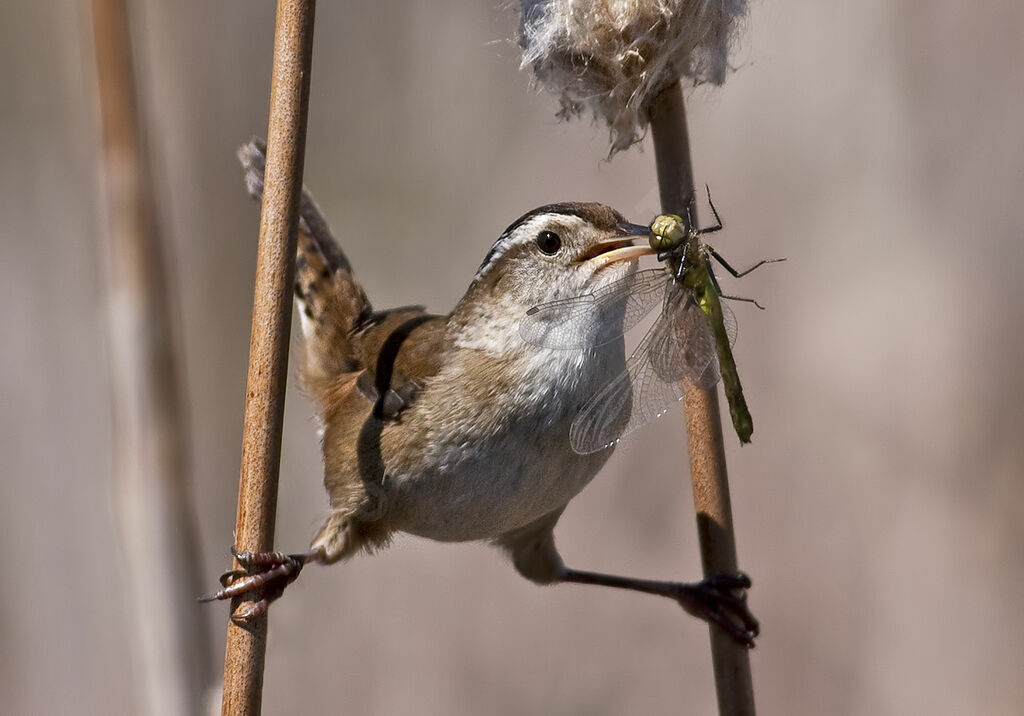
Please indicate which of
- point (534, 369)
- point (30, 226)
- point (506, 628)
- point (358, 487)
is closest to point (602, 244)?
point (534, 369)

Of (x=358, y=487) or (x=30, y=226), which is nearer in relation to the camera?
(x=358, y=487)

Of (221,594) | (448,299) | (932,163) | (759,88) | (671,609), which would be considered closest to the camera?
(221,594)

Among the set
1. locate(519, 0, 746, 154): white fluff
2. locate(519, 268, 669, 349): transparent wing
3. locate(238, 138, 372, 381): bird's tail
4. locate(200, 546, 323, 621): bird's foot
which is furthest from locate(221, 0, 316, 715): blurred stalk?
locate(238, 138, 372, 381): bird's tail

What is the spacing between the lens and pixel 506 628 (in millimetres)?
3822

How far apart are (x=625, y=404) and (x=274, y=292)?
34.0 inches

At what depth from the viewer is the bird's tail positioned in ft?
10.3

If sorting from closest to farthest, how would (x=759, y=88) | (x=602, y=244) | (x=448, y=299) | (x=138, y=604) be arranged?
1. (x=602, y=244)
2. (x=138, y=604)
3. (x=759, y=88)
4. (x=448, y=299)

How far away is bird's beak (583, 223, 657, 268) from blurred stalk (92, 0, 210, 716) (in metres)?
0.94

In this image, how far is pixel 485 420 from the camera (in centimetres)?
245

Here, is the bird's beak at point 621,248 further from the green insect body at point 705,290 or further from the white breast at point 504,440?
the white breast at point 504,440

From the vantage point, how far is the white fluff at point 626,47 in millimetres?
2172

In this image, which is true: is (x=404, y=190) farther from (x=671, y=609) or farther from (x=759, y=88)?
(x=671, y=609)

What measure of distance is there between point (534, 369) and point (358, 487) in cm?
52

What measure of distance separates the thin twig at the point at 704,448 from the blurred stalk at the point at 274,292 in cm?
71
